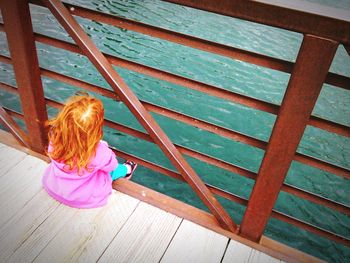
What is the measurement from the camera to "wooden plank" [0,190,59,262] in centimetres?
206

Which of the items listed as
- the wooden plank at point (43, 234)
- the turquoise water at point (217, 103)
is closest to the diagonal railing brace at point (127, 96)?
the wooden plank at point (43, 234)

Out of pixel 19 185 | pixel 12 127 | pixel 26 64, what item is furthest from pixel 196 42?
pixel 12 127

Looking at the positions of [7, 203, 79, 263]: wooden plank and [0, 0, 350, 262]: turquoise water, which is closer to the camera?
[7, 203, 79, 263]: wooden plank

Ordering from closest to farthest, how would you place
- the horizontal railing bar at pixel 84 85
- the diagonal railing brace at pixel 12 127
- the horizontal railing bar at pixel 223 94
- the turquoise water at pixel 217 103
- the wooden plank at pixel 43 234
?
the horizontal railing bar at pixel 223 94, the wooden plank at pixel 43 234, the horizontal railing bar at pixel 84 85, the diagonal railing brace at pixel 12 127, the turquoise water at pixel 217 103

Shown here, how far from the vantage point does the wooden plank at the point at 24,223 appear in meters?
2.06

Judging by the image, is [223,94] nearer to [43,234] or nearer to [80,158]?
[80,158]

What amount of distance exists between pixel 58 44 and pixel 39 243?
4.50ft

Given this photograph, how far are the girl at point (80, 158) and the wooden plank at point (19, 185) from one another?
137mm

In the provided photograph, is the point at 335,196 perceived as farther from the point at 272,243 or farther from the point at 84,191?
the point at 84,191

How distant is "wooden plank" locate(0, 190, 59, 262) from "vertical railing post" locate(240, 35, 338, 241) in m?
1.44

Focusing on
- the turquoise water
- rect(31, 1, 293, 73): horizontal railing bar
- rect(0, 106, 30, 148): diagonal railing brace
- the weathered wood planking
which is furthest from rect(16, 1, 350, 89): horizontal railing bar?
the turquoise water

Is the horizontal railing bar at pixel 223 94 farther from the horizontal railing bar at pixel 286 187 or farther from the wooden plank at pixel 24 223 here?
the wooden plank at pixel 24 223

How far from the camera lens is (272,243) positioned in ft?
7.59

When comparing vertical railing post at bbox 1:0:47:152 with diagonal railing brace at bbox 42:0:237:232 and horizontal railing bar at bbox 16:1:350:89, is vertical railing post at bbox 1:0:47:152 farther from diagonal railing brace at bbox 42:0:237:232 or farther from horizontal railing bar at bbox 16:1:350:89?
diagonal railing brace at bbox 42:0:237:232
